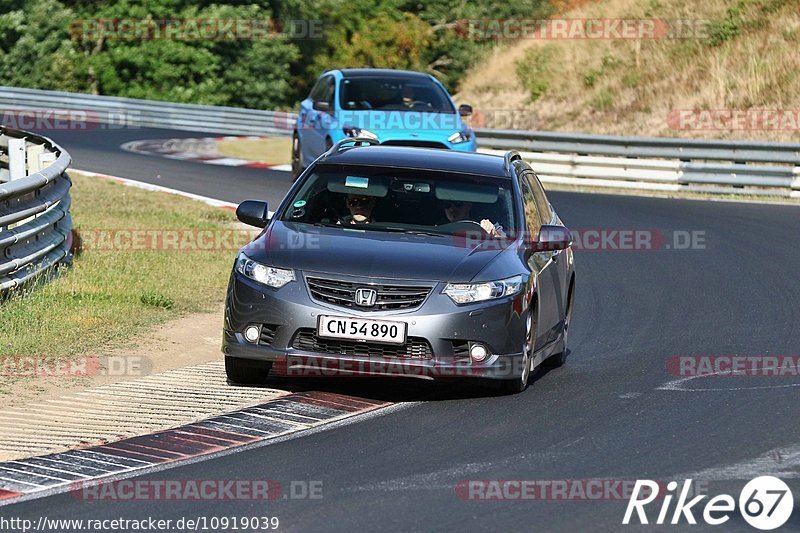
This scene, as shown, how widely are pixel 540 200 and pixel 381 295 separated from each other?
280 centimetres

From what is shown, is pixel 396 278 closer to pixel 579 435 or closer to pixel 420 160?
pixel 579 435

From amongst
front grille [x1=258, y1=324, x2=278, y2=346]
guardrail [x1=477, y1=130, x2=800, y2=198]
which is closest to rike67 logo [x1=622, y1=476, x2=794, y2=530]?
front grille [x1=258, y1=324, x2=278, y2=346]

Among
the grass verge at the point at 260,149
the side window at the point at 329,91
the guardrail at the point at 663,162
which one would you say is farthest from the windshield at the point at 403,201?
the grass verge at the point at 260,149

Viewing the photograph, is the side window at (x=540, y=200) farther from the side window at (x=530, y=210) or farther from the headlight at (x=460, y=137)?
the headlight at (x=460, y=137)

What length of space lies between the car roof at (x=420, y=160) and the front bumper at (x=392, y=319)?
1.57 m

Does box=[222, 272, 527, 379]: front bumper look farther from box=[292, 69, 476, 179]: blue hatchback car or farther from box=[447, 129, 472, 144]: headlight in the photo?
box=[447, 129, 472, 144]: headlight

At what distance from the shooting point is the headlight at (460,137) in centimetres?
2133

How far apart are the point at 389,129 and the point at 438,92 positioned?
1714mm

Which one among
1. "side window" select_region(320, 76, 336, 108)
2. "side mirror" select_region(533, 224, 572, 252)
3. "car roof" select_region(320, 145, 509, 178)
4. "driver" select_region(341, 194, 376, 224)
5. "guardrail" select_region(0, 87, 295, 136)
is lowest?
"guardrail" select_region(0, 87, 295, 136)

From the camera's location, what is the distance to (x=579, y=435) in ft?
27.6

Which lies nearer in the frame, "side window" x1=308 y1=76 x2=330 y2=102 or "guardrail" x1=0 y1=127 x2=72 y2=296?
"guardrail" x1=0 y1=127 x2=72 y2=296

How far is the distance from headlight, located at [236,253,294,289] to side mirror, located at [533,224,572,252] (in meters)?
1.91

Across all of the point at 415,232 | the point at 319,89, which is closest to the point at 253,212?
the point at 415,232

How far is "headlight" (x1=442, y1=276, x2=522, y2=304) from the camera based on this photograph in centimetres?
917
